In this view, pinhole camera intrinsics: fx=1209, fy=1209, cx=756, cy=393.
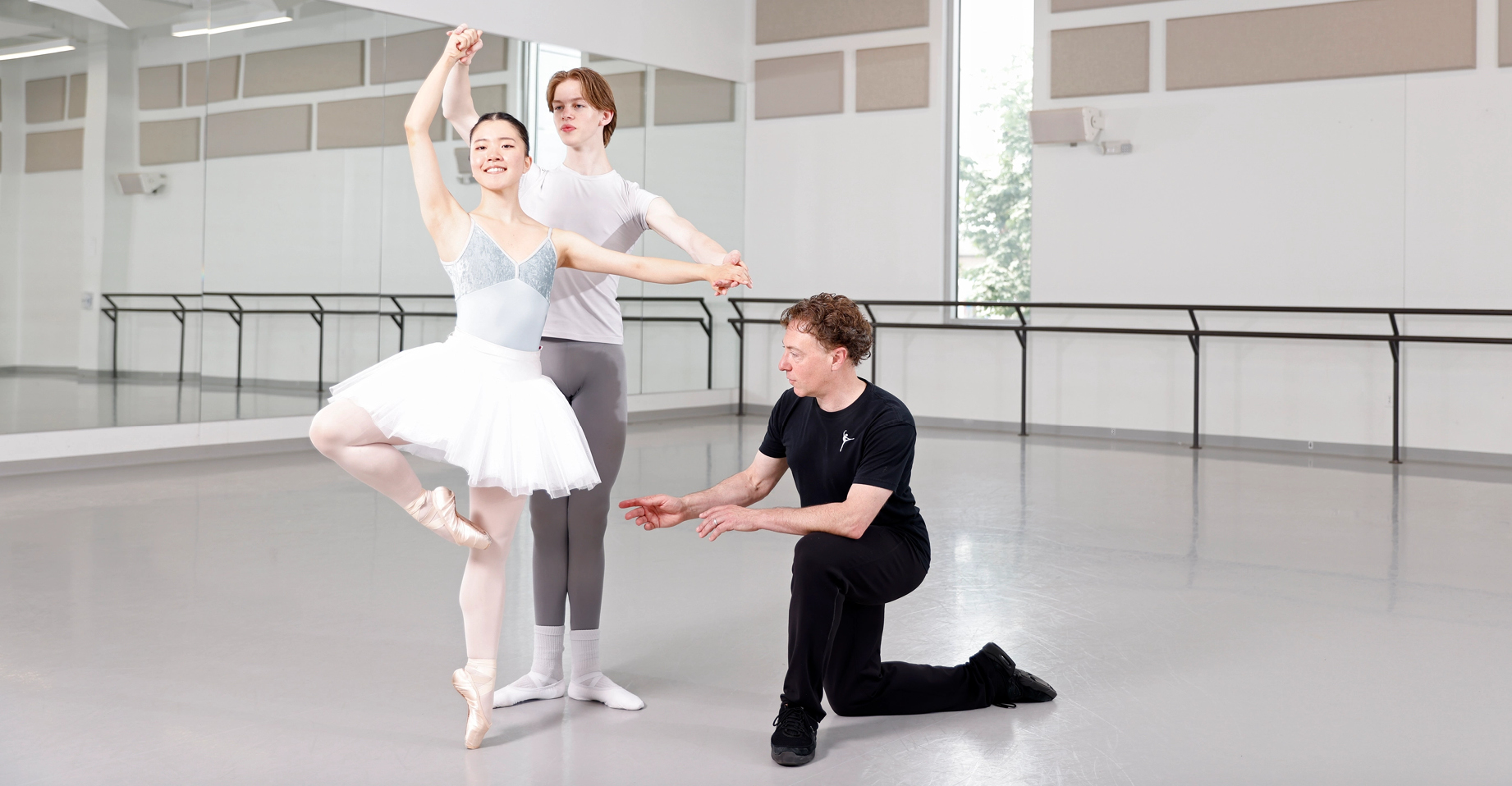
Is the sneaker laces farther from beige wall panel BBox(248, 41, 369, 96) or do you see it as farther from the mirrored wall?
beige wall panel BBox(248, 41, 369, 96)

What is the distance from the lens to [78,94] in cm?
636

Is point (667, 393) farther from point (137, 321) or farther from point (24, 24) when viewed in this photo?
point (24, 24)

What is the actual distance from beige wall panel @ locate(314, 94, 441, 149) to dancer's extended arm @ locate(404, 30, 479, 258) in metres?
5.15

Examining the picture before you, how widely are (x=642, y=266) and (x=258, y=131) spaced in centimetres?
559

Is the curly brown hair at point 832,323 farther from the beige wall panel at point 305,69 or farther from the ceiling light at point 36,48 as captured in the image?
the beige wall panel at point 305,69

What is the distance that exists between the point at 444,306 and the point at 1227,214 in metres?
5.20

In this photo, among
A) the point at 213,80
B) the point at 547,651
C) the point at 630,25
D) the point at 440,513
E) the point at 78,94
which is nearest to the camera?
the point at 440,513

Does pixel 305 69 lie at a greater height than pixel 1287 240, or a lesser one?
greater

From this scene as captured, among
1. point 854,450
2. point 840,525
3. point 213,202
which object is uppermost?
point 213,202

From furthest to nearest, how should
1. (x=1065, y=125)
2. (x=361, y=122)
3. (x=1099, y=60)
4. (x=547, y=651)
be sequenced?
(x=1099, y=60) → (x=1065, y=125) → (x=361, y=122) → (x=547, y=651)

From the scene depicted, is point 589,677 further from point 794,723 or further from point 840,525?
point 840,525

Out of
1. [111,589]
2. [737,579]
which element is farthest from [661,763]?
[111,589]

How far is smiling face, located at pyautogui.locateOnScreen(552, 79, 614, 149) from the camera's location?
107 inches

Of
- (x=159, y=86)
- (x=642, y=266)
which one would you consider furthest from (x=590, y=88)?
(x=159, y=86)
